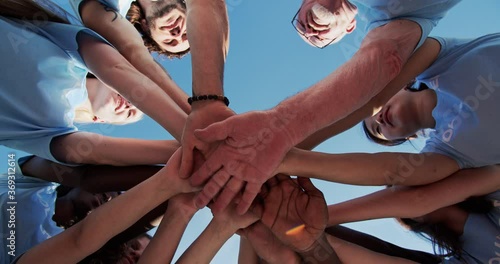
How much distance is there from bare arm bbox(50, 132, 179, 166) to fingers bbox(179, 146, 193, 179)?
0.12 metres

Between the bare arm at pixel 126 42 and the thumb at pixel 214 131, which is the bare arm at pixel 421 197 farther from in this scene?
the bare arm at pixel 126 42

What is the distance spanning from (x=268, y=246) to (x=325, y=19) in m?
1.03

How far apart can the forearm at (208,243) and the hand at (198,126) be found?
0.66 ft

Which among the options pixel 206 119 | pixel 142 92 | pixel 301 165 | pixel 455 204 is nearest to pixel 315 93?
pixel 301 165

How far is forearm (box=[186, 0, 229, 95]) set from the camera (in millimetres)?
1237

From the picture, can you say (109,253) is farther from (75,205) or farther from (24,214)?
(24,214)

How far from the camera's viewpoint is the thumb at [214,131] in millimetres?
Result: 1117

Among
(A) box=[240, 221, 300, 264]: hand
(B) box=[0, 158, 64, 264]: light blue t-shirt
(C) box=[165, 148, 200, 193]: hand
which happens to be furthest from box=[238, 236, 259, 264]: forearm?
(B) box=[0, 158, 64, 264]: light blue t-shirt

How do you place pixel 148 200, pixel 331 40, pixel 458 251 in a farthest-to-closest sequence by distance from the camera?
pixel 331 40 < pixel 458 251 < pixel 148 200

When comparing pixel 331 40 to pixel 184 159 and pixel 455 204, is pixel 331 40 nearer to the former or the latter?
pixel 455 204

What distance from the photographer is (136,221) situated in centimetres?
122

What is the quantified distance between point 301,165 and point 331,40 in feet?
2.92

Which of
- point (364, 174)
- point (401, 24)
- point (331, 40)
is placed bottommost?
point (364, 174)

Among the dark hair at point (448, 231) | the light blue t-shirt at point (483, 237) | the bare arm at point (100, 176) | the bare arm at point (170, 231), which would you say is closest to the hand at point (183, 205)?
the bare arm at point (170, 231)
